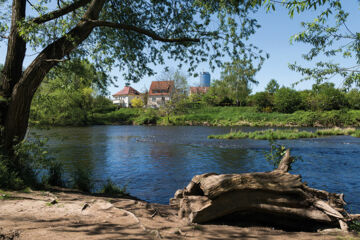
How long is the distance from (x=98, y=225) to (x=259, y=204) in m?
2.98

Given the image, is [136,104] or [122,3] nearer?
[122,3]

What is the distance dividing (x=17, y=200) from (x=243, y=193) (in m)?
4.70

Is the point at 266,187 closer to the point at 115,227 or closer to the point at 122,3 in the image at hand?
the point at 115,227

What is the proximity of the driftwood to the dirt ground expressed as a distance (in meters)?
0.36

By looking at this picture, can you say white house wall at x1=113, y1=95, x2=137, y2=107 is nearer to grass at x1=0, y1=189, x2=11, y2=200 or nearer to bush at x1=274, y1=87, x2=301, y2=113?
bush at x1=274, y1=87, x2=301, y2=113

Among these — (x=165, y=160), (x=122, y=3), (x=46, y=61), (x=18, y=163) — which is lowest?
(x=165, y=160)

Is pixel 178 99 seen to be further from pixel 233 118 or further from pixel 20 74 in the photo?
pixel 20 74

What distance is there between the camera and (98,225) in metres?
4.39

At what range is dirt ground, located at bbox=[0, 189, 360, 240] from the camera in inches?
154

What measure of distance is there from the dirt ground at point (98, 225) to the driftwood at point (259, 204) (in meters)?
0.36

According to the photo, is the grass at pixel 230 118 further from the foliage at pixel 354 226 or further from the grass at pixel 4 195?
the grass at pixel 4 195

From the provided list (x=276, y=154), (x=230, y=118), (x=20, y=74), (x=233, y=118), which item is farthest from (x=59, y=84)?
(x=233, y=118)

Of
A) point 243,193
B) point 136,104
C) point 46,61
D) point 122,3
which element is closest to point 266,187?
point 243,193

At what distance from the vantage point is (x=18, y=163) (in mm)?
7508
